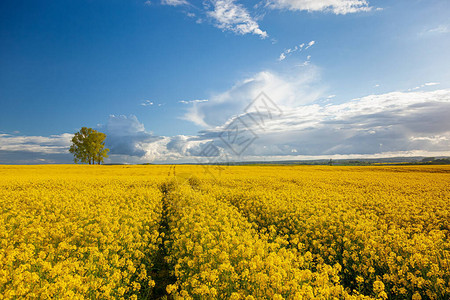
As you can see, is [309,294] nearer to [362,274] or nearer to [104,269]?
[362,274]

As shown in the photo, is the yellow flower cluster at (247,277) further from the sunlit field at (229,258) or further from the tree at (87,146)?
the tree at (87,146)

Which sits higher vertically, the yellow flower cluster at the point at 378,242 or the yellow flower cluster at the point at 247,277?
the yellow flower cluster at the point at 247,277

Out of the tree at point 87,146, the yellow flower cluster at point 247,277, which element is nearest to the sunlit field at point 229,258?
the yellow flower cluster at point 247,277

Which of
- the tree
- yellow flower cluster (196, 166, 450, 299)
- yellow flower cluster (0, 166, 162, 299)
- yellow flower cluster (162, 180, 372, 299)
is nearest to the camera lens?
yellow flower cluster (162, 180, 372, 299)

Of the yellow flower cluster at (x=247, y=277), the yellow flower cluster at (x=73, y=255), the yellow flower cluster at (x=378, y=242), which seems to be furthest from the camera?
the yellow flower cluster at (x=378, y=242)

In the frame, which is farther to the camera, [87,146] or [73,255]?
[87,146]

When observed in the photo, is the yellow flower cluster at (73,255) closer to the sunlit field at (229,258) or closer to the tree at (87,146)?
the sunlit field at (229,258)

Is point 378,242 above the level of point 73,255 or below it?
below

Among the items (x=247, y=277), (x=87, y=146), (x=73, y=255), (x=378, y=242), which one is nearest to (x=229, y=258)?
(x=247, y=277)

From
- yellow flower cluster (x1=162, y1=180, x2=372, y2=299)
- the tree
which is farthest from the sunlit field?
the tree

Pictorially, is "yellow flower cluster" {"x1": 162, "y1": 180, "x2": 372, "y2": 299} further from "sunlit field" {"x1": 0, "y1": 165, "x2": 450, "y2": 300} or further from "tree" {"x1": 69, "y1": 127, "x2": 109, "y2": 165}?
"tree" {"x1": 69, "y1": 127, "x2": 109, "y2": 165}

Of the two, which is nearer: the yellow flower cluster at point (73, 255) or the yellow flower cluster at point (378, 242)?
the yellow flower cluster at point (73, 255)

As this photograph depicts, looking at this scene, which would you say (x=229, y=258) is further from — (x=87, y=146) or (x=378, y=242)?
(x=87, y=146)

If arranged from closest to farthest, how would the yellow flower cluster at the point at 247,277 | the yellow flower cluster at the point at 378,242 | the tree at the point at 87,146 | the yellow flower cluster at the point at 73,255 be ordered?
the yellow flower cluster at the point at 247,277 → the yellow flower cluster at the point at 73,255 → the yellow flower cluster at the point at 378,242 → the tree at the point at 87,146
